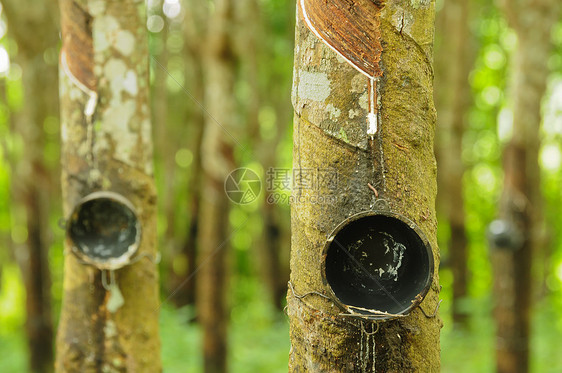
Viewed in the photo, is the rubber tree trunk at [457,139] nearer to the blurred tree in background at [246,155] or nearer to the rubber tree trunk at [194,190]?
the blurred tree in background at [246,155]

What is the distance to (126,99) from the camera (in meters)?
2.96

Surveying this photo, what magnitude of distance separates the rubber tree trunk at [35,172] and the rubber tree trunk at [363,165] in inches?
220

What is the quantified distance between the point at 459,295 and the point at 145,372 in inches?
286

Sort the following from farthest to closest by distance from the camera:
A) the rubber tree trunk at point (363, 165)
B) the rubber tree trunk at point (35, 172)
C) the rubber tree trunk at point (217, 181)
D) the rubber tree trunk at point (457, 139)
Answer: the rubber tree trunk at point (457, 139) → the rubber tree trunk at point (35, 172) → the rubber tree trunk at point (217, 181) → the rubber tree trunk at point (363, 165)

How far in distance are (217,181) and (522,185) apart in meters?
2.86

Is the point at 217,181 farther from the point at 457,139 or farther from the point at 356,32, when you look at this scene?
the point at 457,139

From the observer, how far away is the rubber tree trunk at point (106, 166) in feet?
9.42

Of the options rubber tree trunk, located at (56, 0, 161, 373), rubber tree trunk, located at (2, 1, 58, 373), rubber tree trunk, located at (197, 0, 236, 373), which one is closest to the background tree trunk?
rubber tree trunk, located at (2, 1, 58, 373)

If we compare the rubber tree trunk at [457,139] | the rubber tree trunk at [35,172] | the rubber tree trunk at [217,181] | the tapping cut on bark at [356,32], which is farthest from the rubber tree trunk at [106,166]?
the rubber tree trunk at [457,139]

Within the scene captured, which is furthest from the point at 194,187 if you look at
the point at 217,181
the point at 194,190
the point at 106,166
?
the point at 106,166

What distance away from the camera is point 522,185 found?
4.99m

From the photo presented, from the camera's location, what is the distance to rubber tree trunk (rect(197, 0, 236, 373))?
541cm

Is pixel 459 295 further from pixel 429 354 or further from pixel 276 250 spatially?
pixel 429 354

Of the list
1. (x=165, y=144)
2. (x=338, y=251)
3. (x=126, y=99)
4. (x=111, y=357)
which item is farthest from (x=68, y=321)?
(x=165, y=144)
